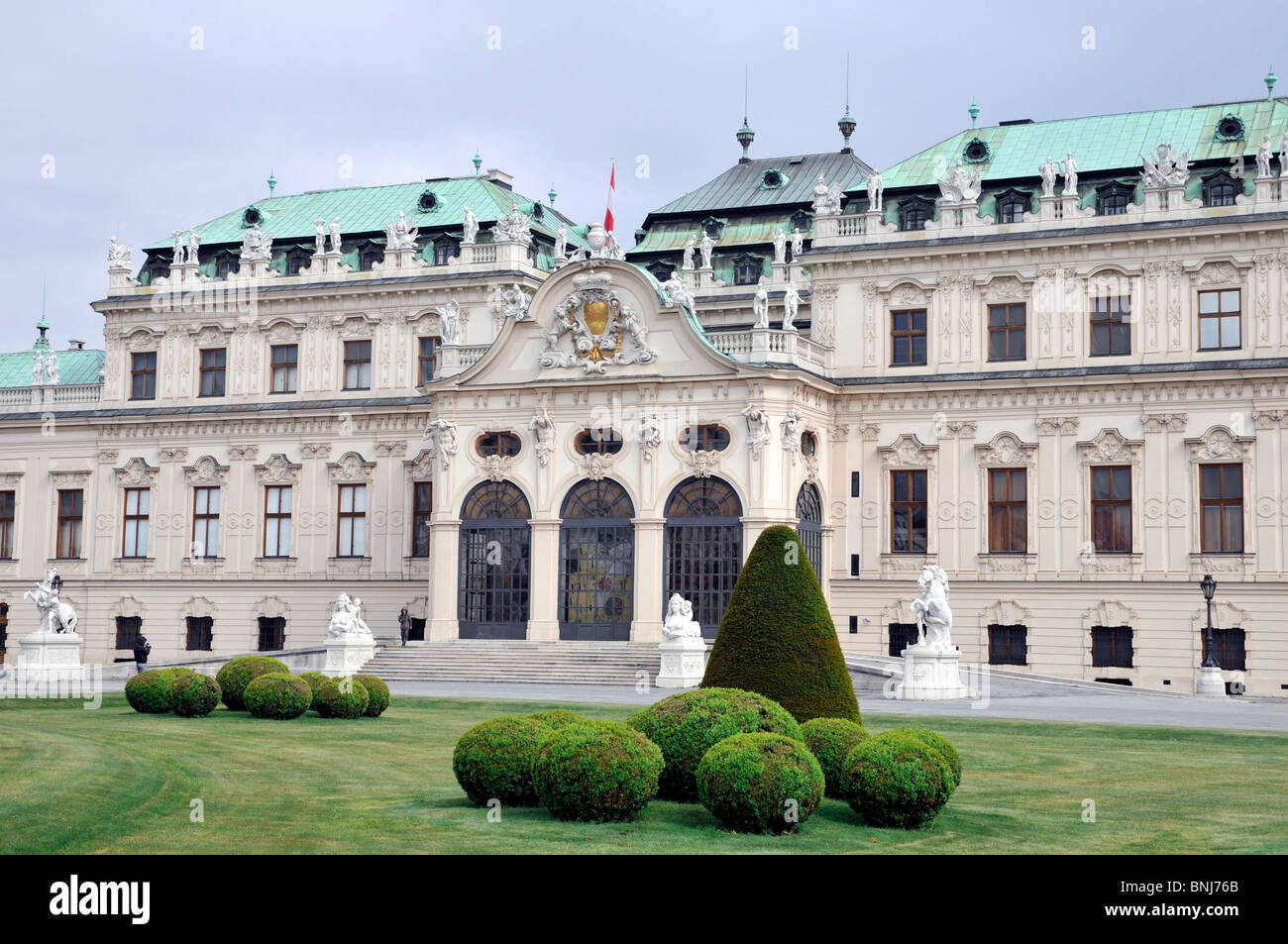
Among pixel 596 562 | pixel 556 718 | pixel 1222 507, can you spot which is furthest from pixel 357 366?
pixel 556 718

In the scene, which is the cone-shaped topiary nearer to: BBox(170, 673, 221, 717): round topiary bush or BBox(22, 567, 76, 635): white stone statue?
BBox(170, 673, 221, 717): round topiary bush

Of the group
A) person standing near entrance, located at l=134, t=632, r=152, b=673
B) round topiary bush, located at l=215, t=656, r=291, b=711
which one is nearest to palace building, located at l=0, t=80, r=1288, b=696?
person standing near entrance, located at l=134, t=632, r=152, b=673

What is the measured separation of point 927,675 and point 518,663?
45.3ft

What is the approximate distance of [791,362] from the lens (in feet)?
167

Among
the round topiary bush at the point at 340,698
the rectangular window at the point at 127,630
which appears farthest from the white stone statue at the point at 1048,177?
the rectangular window at the point at 127,630

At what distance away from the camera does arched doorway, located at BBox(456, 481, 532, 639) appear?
5256 centimetres

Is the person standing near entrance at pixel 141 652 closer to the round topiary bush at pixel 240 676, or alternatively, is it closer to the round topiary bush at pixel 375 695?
the round topiary bush at pixel 240 676

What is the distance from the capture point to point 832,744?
19281 mm

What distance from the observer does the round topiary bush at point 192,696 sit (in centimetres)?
3169

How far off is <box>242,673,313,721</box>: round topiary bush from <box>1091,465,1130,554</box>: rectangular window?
2792 cm

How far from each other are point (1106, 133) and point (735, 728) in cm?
4080

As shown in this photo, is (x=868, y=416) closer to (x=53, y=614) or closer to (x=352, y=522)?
(x=352, y=522)

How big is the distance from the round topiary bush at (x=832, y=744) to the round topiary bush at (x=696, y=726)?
281 mm

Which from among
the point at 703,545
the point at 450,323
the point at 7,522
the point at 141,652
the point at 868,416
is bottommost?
the point at 141,652
